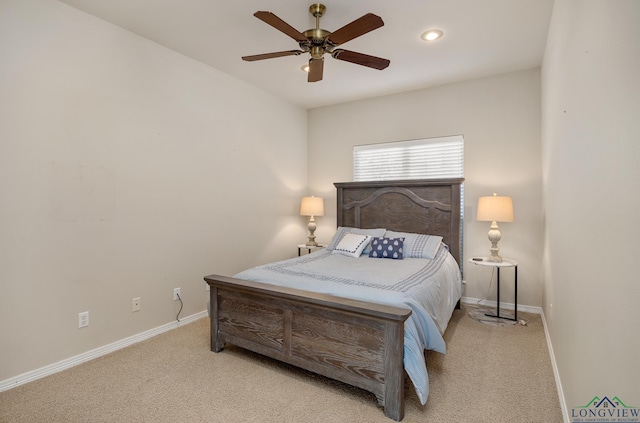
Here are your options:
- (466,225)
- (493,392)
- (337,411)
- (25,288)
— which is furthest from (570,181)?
(25,288)

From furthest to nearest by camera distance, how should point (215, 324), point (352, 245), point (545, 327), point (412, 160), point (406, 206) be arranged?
point (412, 160), point (406, 206), point (352, 245), point (545, 327), point (215, 324)

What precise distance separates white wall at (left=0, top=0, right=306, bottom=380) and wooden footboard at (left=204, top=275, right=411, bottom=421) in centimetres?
85

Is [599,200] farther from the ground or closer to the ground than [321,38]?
closer to the ground

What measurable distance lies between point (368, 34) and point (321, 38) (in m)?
0.74

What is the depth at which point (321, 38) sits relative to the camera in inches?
91.4

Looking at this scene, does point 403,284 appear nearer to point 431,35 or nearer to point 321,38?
point 321,38

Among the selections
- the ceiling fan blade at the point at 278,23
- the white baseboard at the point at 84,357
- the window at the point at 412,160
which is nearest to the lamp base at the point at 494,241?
the window at the point at 412,160

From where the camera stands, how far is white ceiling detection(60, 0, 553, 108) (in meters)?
2.46

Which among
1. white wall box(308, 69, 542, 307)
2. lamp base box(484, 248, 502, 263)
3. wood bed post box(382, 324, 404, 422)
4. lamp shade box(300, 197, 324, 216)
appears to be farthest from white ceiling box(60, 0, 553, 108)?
wood bed post box(382, 324, 404, 422)

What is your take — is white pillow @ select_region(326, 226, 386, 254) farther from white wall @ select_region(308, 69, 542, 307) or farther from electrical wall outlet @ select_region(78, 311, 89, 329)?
electrical wall outlet @ select_region(78, 311, 89, 329)

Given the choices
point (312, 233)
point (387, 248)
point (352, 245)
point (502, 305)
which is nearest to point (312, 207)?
point (312, 233)

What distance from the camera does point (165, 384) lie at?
2205 mm

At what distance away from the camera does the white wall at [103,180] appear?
7.31 ft

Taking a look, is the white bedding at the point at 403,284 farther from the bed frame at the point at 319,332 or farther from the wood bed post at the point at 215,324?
the wood bed post at the point at 215,324
